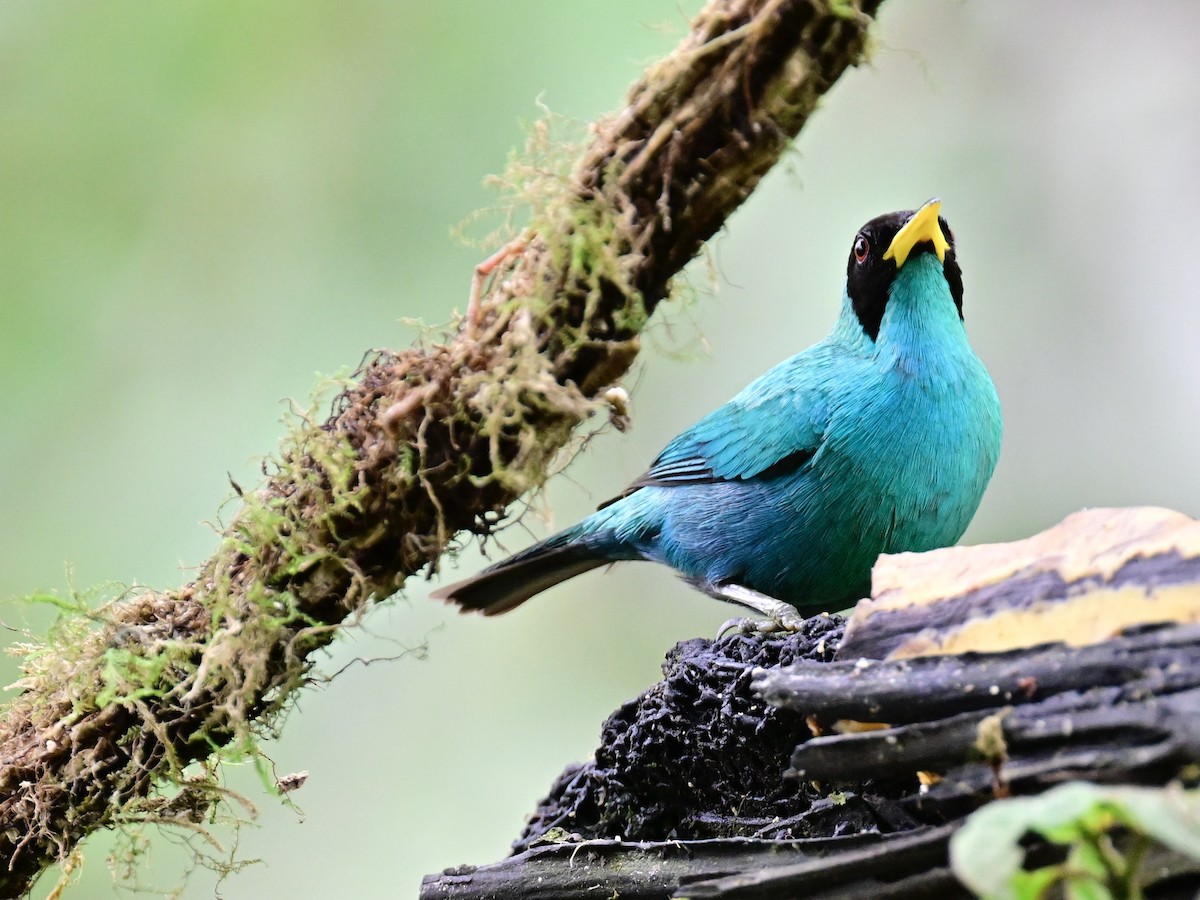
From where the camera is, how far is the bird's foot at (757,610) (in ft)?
9.00

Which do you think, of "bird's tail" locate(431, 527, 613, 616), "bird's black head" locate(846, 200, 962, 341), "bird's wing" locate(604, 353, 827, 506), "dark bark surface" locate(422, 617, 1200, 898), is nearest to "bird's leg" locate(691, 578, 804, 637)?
"dark bark surface" locate(422, 617, 1200, 898)

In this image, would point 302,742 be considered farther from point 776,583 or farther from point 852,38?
point 852,38

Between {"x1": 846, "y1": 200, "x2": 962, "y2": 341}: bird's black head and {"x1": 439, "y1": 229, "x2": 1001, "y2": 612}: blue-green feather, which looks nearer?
{"x1": 439, "y1": 229, "x2": 1001, "y2": 612}: blue-green feather

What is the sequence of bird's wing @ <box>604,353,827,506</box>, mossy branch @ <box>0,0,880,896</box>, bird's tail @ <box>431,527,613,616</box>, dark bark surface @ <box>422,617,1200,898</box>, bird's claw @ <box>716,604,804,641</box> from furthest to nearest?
1. bird's tail @ <box>431,527,613,616</box>
2. bird's wing @ <box>604,353,827,506</box>
3. bird's claw @ <box>716,604,804,641</box>
4. mossy branch @ <box>0,0,880,896</box>
5. dark bark surface @ <box>422,617,1200,898</box>

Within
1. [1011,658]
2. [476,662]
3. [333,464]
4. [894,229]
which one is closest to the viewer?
[1011,658]

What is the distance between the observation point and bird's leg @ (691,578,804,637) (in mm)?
2748

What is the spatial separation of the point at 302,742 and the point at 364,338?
5.59ft

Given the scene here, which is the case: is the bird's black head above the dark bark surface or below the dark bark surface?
above

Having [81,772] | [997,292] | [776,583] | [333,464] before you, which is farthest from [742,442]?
[997,292]

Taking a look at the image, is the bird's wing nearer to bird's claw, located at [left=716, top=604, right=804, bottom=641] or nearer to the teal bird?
the teal bird

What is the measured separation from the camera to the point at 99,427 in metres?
4.57

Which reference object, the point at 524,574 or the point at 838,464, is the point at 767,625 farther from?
the point at 524,574

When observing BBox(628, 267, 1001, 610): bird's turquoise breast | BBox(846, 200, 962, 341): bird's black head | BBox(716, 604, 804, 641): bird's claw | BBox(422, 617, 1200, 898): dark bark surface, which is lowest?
BBox(422, 617, 1200, 898): dark bark surface

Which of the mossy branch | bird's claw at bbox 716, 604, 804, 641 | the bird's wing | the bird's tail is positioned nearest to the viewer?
the mossy branch
